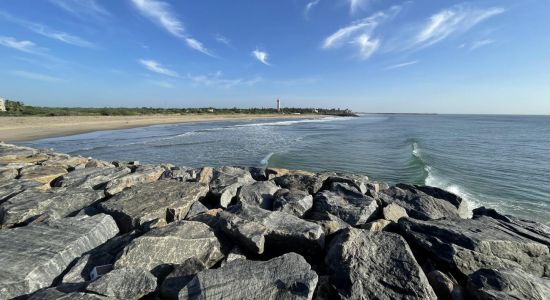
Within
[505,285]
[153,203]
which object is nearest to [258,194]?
[153,203]

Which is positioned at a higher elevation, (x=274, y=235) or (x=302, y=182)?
(x=274, y=235)

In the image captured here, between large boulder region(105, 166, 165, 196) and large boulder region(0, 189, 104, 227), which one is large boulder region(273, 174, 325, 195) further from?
large boulder region(0, 189, 104, 227)

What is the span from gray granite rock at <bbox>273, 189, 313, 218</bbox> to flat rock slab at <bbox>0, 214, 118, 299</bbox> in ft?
9.24

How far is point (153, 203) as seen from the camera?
17.3 ft

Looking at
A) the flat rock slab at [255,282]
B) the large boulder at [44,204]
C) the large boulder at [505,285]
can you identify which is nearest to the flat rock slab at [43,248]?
the large boulder at [44,204]

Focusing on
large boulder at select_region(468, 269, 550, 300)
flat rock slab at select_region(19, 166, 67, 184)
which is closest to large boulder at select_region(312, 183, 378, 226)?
large boulder at select_region(468, 269, 550, 300)

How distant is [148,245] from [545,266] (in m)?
5.27

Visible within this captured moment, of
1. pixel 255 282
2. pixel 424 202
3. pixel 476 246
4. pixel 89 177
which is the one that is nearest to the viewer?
pixel 255 282

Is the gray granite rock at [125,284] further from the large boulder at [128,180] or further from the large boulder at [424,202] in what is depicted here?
the large boulder at [424,202]

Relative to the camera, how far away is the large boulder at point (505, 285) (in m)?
2.85

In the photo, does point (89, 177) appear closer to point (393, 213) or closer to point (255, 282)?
point (255, 282)

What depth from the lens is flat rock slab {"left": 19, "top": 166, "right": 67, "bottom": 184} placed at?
23.0 feet

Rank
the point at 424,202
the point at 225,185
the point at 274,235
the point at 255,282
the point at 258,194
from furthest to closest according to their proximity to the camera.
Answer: the point at 225,185 → the point at 424,202 → the point at 258,194 → the point at 274,235 → the point at 255,282

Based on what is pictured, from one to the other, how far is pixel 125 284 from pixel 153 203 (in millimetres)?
2461
